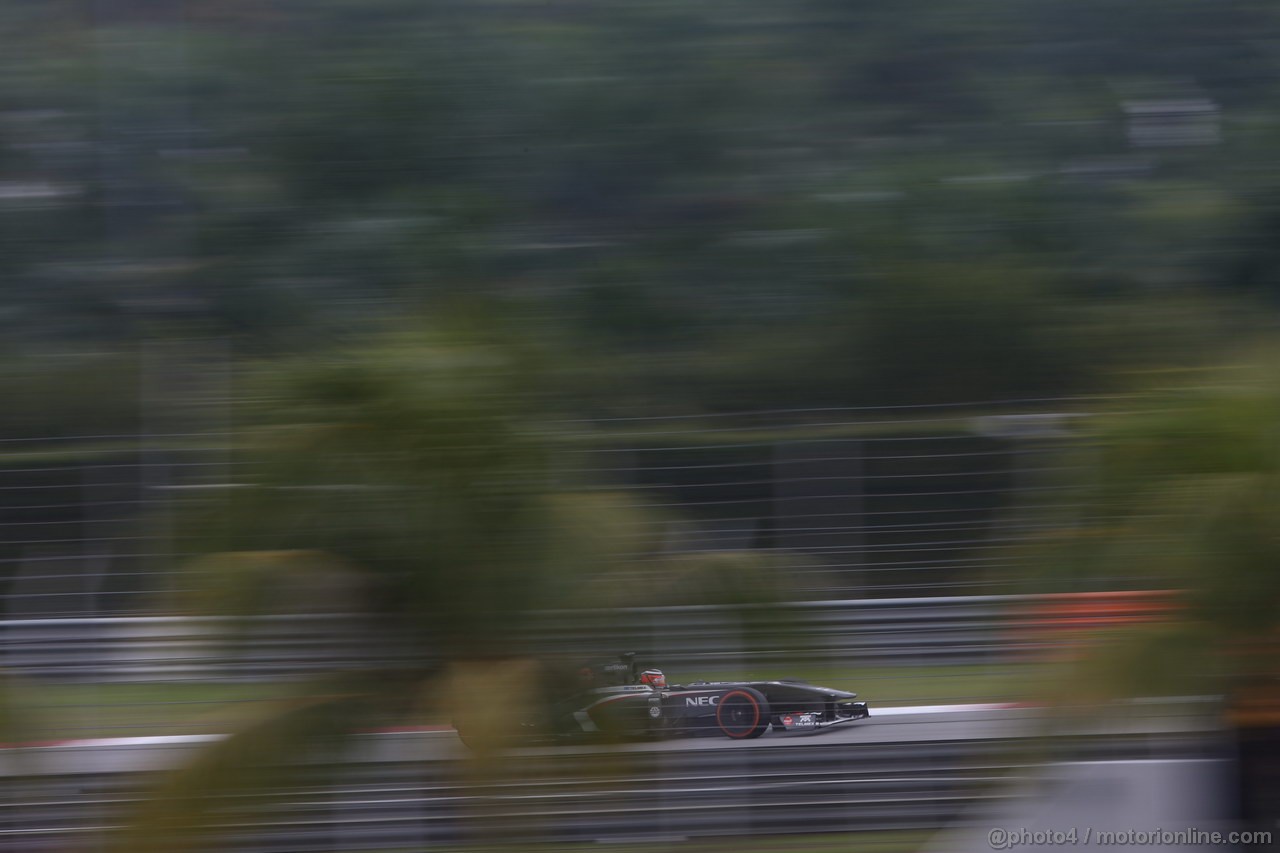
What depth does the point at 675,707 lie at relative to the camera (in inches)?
91.8

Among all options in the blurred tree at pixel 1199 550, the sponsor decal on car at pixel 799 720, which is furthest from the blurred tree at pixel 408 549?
the blurred tree at pixel 1199 550

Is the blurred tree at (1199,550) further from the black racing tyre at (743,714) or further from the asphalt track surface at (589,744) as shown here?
the black racing tyre at (743,714)

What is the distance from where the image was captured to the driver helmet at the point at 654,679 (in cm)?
229

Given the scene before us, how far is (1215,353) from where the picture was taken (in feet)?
7.03

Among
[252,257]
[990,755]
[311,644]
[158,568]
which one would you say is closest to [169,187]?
[252,257]

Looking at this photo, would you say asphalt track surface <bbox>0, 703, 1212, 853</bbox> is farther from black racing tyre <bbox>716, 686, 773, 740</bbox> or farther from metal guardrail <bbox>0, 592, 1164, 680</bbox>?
metal guardrail <bbox>0, 592, 1164, 680</bbox>

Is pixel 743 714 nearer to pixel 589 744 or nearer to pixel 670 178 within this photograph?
pixel 589 744

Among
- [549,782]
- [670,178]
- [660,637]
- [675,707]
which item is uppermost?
[670,178]

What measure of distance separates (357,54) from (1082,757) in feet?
6.11

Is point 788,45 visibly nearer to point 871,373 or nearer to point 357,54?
point 871,373

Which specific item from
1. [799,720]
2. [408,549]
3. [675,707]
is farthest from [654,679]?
[408,549]

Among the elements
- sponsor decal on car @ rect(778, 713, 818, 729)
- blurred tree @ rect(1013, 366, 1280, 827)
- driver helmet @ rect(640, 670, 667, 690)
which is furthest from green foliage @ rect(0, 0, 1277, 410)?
sponsor decal on car @ rect(778, 713, 818, 729)

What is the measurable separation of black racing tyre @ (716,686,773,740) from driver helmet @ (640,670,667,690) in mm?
125

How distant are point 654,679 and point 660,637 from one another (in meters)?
0.09
